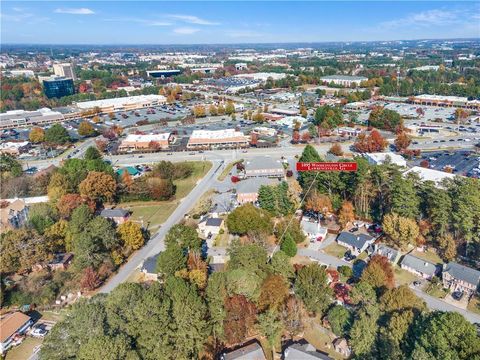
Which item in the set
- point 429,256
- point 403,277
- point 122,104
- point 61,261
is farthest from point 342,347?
point 122,104

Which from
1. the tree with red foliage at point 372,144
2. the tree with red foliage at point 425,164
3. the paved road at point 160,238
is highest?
the tree with red foliage at point 372,144

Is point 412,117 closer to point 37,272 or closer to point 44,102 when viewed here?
point 37,272

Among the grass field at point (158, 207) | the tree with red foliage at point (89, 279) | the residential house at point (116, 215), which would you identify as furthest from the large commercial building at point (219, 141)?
the tree with red foliage at point (89, 279)

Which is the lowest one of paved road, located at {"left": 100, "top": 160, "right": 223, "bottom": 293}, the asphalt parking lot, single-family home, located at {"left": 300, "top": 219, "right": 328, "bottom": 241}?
paved road, located at {"left": 100, "top": 160, "right": 223, "bottom": 293}

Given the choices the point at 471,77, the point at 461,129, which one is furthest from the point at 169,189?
the point at 471,77

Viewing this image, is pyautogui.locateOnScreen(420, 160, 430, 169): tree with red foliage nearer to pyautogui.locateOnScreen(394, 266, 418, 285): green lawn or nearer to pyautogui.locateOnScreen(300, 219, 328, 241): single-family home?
pyautogui.locateOnScreen(300, 219, 328, 241): single-family home

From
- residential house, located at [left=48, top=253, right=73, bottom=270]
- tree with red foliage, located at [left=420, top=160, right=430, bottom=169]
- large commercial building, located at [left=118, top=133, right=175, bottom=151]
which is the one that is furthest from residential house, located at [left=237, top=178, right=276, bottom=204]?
large commercial building, located at [left=118, top=133, right=175, bottom=151]

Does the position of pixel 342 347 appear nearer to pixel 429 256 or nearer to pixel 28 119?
pixel 429 256

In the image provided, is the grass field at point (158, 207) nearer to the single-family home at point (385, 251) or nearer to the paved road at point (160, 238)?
the paved road at point (160, 238)
